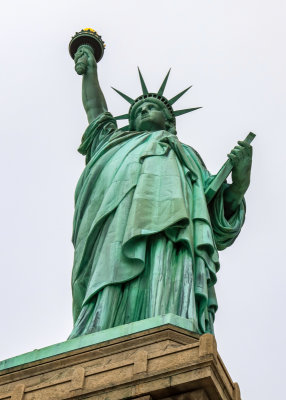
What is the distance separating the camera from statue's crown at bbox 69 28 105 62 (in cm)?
1435

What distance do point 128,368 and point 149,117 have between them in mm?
5650

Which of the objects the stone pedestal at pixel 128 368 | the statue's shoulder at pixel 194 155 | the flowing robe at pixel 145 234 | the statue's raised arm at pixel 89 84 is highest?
the statue's raised arm at pixel 89 84

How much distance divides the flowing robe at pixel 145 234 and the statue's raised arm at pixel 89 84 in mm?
1424

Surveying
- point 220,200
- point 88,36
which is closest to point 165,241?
point 220,200

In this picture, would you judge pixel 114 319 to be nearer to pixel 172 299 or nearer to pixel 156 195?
pixel 172 299

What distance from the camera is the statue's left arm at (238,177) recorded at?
453 inches

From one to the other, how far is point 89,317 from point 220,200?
2.89 meters

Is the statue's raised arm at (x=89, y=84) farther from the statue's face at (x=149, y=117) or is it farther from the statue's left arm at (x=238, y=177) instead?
the statue's left arm at (x=238, y=177)

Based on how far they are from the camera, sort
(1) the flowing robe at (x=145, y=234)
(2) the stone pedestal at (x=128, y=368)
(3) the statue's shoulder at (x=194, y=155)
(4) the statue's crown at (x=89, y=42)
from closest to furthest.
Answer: (2) the stone pedestal at (x=128, y=368) → (1) the flowing robe at (x=145, y=234) → (3) the statue's shoulder at (x=194, y=155) → (4) the statue's crown at (x=89, y=42)

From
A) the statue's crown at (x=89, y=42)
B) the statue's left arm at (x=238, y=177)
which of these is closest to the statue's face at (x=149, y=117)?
the statue's left arm at (x=238, y=177)

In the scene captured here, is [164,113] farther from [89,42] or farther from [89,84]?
[89,42]

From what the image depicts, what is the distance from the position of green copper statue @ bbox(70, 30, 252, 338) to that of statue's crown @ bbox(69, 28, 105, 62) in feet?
6.08

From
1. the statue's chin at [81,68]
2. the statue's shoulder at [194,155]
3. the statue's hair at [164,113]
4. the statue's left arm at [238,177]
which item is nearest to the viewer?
the statue's left arm at [238,177]

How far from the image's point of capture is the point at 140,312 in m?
9.27
